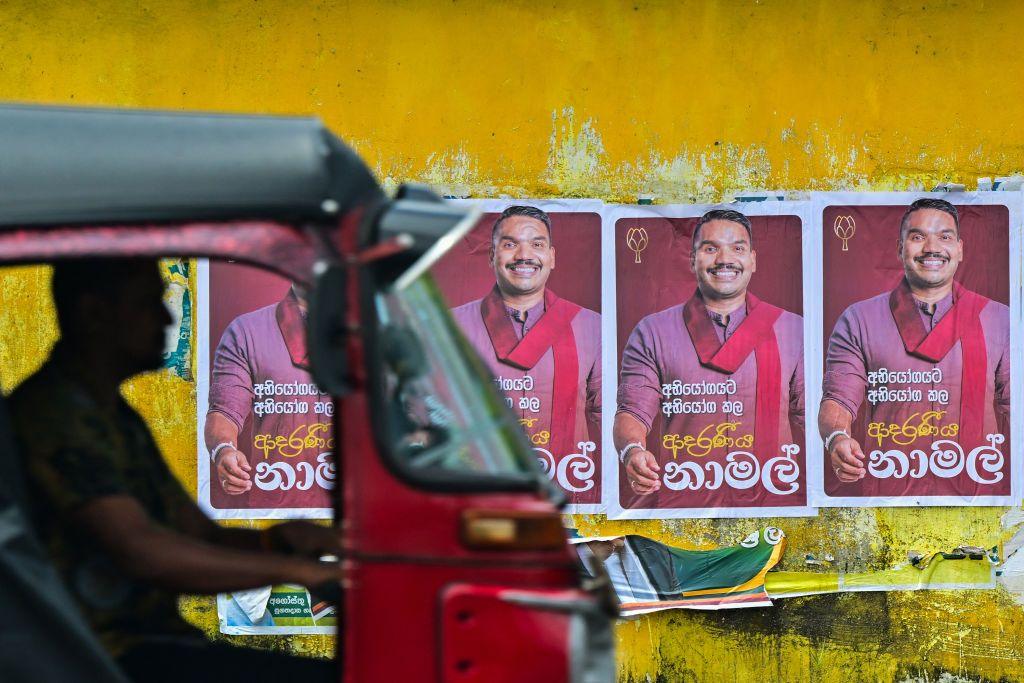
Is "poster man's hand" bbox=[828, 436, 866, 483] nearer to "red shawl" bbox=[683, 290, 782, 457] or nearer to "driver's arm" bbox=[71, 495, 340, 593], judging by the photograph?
"red shawl" bbox=[683, 290, 782, 457]

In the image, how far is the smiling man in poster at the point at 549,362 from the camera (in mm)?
5594

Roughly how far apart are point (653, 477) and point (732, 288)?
99 cm

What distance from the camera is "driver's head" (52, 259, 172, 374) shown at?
2.33 metres

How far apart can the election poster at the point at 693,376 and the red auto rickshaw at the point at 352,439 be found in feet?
11.4

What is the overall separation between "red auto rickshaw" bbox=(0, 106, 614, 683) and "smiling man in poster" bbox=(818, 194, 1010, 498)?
378cm

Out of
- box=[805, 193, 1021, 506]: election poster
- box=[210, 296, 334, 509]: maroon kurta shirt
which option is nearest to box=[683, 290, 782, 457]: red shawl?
box=[805, 193, 1021, 506]: election poster

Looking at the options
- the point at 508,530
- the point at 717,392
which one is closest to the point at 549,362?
the point at 717,392

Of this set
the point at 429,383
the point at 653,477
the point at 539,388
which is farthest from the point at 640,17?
the point at 429,383

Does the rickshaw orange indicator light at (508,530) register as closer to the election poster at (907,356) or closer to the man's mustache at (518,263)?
the man's mustache at (518,263)

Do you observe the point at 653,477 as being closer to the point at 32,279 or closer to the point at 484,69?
the point at 484,69

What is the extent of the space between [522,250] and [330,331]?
360cm

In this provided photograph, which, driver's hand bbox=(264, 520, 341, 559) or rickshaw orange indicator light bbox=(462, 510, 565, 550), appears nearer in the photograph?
rickshaw orange indicator light bbox=(462, 510, 565, 550)

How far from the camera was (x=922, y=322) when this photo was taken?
565cm

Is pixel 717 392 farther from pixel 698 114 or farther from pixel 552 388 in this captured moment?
pixel 698 114
